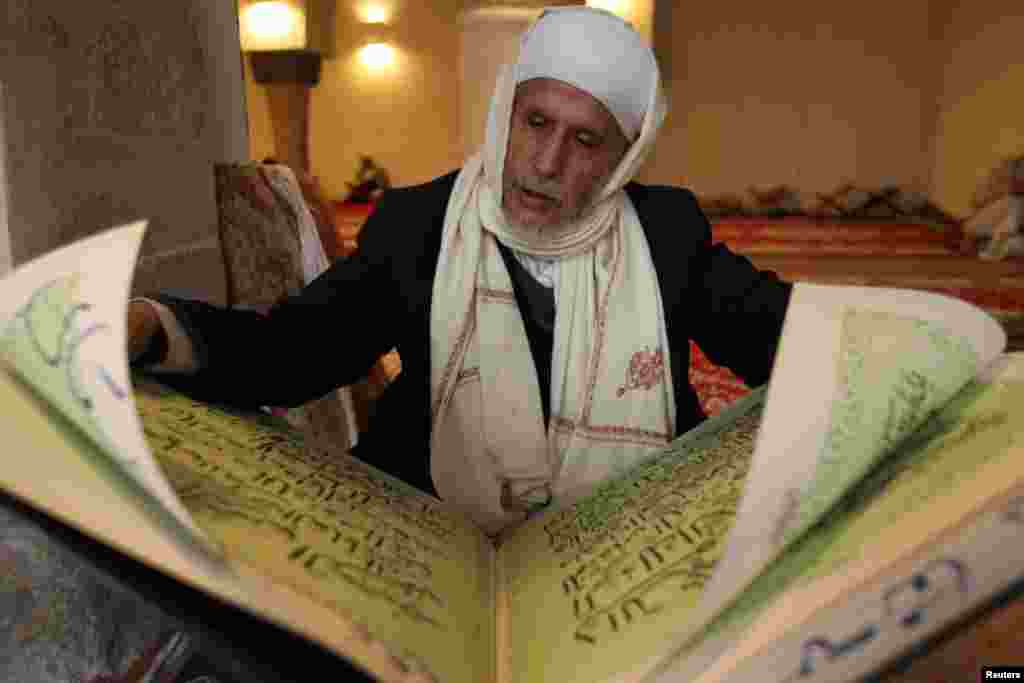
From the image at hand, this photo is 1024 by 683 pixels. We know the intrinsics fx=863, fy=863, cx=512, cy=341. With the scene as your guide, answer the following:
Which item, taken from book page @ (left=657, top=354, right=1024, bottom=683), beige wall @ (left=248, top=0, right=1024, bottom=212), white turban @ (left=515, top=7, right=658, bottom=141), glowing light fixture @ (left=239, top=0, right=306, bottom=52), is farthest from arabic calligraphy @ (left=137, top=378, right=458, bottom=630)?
beige wall @ (left=248, top=0, right=1024, bottom=212)

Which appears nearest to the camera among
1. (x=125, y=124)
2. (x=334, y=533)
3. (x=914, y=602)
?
(x=914, y=602)

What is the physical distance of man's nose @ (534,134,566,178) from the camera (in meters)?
0.86

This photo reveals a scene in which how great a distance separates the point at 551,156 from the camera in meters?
0.86

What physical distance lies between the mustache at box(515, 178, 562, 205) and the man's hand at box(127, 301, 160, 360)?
0.42 meters

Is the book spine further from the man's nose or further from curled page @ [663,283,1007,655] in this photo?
the man's nose

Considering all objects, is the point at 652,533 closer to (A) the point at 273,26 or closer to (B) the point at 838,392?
(B) the point at 838,392

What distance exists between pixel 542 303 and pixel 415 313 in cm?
13

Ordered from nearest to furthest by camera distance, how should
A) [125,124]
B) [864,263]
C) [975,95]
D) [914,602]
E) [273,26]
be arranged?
[914,602] → [125,124] → [273,26] → [864,263] → [975,95]

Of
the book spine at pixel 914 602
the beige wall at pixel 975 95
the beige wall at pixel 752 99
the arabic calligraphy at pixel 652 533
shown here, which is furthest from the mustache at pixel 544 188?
the beige wall at pixel 752 99

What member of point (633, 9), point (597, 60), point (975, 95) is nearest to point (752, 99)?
point (975, 95)

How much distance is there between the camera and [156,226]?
82 centimetres

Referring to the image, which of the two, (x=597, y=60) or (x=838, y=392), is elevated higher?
(x=597, y=60)

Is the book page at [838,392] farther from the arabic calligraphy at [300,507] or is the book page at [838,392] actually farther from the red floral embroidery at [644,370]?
the red floral embroidery at [644,370]

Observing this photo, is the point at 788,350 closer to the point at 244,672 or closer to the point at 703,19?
the point at 244,672
